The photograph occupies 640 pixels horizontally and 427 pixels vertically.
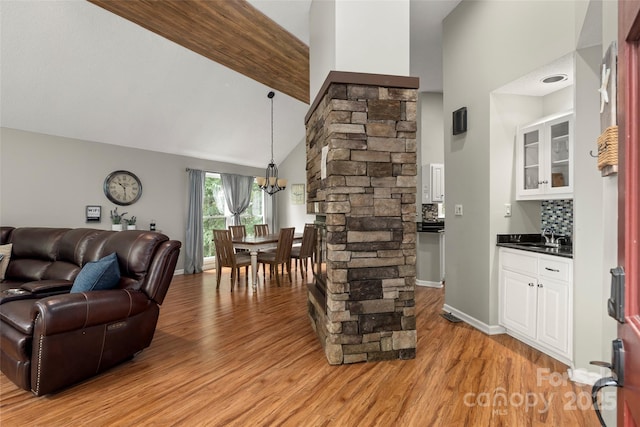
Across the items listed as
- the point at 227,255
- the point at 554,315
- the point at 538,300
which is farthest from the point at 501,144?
the point at 227,255

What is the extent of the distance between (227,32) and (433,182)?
3644 mm

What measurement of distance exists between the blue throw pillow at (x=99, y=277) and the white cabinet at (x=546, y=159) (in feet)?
11.7

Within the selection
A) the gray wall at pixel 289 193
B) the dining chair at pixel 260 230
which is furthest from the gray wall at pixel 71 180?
the gray wall at pixel 289 193

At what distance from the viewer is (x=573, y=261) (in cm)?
232

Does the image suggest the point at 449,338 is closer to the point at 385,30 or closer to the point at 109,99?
the point at 385,30

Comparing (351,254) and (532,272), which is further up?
(351,254)

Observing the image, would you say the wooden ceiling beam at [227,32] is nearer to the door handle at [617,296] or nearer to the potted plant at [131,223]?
the potted plant at [131,223]

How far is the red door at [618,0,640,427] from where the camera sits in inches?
24.6

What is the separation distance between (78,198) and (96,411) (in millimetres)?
3807

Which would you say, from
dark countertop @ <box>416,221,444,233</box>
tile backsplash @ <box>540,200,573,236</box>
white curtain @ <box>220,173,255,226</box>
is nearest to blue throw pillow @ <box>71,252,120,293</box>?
tile backsplash @ <box>540,200,573,236</box>

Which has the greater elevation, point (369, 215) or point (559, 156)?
point (559, 156)

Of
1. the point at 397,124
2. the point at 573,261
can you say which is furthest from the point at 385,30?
the point at 573,261

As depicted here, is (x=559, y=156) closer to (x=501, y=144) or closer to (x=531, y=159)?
(x=531, y=159)

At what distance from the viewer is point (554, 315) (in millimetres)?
2504
